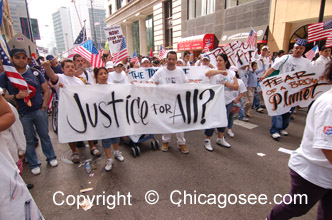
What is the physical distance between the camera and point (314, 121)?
1466mm

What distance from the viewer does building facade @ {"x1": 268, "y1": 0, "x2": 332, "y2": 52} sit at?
1085 centimetres

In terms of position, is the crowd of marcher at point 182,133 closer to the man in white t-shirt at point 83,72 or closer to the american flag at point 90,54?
the man in white t-shirt at point 83,72

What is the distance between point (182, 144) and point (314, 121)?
2.76 m

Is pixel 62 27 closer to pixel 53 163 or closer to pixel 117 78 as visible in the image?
pixel 117 78

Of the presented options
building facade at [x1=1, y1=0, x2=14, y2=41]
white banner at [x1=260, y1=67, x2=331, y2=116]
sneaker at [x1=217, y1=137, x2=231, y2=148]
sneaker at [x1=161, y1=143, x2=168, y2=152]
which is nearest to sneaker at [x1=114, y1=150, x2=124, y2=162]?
sneaker at [x1=161, y1=143, x2=168, y2=152]

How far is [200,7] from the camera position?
17953mm

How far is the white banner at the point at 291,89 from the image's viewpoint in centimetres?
416

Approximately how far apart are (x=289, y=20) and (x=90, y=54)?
41.3ft

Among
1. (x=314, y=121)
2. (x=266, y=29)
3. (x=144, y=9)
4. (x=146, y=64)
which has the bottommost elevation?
(x=314, y=121)

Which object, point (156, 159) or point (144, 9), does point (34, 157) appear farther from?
point (144, 9)

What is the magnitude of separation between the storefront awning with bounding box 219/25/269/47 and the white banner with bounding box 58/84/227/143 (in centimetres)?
1132

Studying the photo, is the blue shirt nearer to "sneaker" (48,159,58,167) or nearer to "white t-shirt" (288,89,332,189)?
"sneaker" (48,159,58,167)

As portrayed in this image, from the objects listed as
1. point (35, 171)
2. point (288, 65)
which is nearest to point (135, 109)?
point (35, 171)

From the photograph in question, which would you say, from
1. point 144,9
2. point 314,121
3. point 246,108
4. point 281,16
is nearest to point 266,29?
point 281,16
